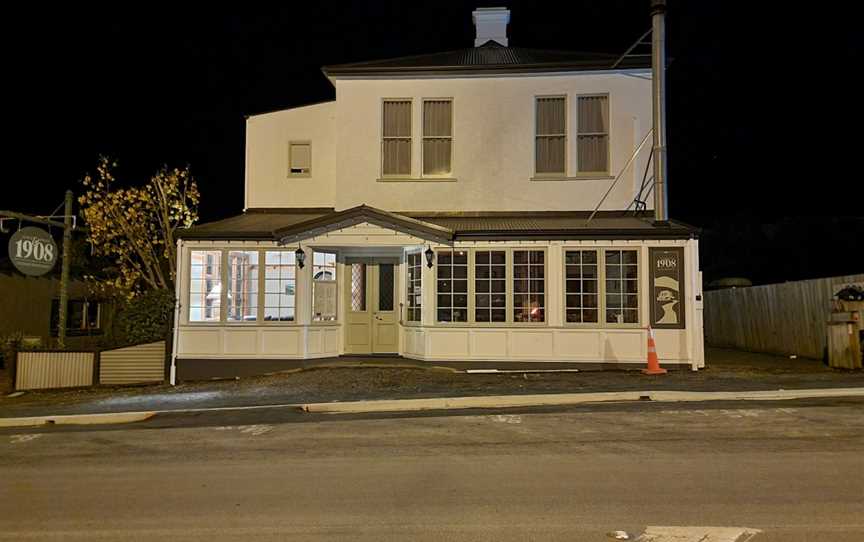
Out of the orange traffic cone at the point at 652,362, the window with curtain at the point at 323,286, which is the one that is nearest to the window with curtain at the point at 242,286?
the window with curtain at the point at 323,286

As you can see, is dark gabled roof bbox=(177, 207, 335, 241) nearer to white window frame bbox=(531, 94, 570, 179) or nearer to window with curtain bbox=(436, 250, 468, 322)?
window with curtain bbox=(436, 250, 468, 322)

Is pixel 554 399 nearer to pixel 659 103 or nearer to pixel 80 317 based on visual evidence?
pixel 659 103

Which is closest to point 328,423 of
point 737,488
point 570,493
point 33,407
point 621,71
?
point 570,493

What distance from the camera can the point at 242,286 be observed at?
16.2 meters

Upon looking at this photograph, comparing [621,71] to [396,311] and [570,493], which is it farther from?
[570,493]

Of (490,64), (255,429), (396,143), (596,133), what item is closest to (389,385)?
(255,429)

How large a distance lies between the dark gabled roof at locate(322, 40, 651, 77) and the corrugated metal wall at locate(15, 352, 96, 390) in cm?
873

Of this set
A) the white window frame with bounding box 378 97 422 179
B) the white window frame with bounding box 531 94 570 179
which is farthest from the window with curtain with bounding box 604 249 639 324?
the white window frame with bounding box 378 97 422 179

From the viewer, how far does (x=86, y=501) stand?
6750 mm

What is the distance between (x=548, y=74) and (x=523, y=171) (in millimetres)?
2318

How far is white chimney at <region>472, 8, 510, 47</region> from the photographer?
2112 cm

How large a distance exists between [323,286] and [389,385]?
3620 mm

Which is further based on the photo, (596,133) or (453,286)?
(596,133)

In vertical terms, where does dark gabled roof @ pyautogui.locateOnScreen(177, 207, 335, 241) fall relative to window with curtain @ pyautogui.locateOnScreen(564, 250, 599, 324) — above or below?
above
